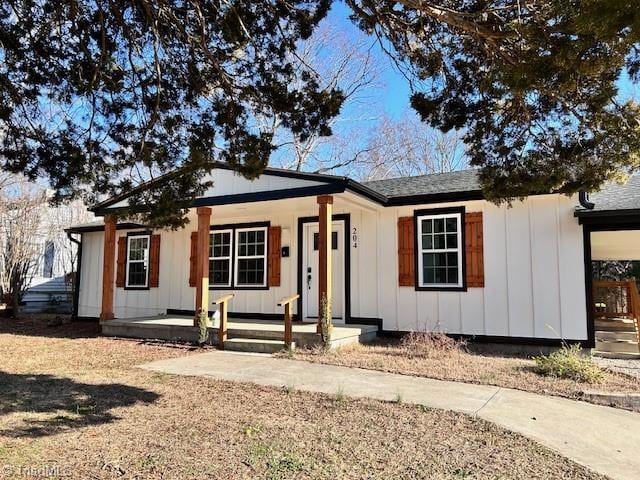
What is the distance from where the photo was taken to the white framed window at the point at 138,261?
41.1 feet

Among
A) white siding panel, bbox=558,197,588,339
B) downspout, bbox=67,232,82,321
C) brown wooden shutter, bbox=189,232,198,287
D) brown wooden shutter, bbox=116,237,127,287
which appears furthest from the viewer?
downspout, bbox=67,232,82,321

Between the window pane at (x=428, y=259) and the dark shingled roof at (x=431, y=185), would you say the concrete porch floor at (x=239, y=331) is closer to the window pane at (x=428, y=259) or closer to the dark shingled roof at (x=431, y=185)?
the window pane at (x=428, y=259)

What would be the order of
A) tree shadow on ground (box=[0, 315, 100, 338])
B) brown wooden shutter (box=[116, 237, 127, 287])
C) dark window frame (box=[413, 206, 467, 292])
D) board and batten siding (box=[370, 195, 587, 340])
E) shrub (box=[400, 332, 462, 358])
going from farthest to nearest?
brown wooden shutter (box=[116, 237, 127, 287]) → tree shadow on ground (box=[0, 315, 100, 338]) → dark window frame (box=[413, 206, 467, 292]) → board and batten siding (box=[370, 195, 587, 340]) → shrub (box=[400, 332, 462, 358])

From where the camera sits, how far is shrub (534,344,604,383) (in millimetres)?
6012

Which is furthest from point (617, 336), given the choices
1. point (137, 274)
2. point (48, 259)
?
point (48, 259)

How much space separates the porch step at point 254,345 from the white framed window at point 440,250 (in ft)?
9.91

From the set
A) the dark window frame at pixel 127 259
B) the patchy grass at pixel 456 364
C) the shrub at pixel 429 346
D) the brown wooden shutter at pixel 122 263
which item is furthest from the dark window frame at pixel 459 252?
the brown wooden shutter at pixel 122 263

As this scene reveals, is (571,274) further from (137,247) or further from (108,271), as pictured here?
(137,247)

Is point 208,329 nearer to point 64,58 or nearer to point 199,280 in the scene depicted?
point 199,280

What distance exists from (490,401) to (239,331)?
505 cm

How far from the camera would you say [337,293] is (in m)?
10.1

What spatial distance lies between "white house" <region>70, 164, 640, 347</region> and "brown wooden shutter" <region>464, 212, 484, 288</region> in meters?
0.02

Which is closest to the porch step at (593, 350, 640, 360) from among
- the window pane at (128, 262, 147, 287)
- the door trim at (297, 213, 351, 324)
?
the door trim at (297, 213, 351, 324)

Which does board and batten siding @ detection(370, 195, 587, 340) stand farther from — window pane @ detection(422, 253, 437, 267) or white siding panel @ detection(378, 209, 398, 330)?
window pane @ detection(422, 253, 437, 267)
